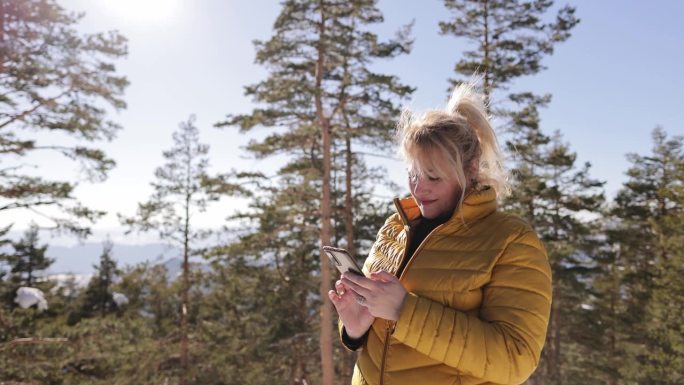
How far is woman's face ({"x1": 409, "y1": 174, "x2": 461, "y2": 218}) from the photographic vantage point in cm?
156

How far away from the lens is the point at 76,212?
29.0ft

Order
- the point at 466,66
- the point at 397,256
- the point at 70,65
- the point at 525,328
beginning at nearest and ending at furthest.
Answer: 1. the point at 525,328
2. the point at 397,256
3. the point at 70,65
4. the point at 466,66

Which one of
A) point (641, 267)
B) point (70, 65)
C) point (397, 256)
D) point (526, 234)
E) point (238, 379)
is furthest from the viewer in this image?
point (641, 267)

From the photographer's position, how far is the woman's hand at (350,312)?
5.61 ft

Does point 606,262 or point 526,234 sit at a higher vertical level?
point 526,234

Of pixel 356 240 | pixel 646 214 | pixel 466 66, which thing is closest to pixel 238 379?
pixel 356 240

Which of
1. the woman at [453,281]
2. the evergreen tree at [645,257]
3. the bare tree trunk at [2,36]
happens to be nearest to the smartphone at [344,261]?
the woman at [453,281]

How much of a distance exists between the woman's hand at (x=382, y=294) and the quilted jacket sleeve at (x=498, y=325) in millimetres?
29

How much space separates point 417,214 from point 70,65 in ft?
29.9

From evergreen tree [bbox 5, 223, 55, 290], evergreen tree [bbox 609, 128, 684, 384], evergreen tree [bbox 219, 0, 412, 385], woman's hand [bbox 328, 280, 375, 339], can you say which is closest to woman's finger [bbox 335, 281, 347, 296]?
woman's hand [bbox 328, 280, 375, 339]

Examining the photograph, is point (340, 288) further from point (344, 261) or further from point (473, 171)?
point (473, 171)

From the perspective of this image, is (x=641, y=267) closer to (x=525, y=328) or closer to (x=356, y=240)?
(x=356, y=240)

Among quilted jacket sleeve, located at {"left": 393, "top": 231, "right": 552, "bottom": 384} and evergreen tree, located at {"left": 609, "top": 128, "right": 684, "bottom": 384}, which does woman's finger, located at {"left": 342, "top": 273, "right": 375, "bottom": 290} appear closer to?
quilted jacket sleeve, located at {"left": 393, "top": 231, "right": 552, "bottom": 384}

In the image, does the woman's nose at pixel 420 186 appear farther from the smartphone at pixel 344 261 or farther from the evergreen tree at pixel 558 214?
the evergreen tree at pixel 558 214
